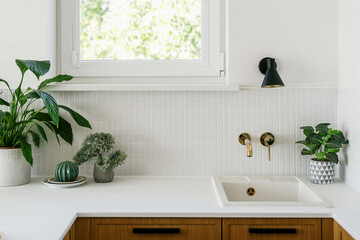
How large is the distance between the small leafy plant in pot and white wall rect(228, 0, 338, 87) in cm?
75

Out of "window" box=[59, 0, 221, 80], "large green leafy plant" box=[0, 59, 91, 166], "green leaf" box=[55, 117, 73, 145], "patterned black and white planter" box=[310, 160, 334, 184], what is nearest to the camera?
"large green leafy plant" box=[0, 59, 91, 166]

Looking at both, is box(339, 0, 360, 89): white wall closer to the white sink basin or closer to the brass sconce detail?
the brass sconce detail

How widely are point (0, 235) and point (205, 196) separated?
0.93 meters

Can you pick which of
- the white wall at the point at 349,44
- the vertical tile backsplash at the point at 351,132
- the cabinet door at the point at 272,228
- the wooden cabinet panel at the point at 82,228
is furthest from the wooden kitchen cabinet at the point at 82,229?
the white wall at the point at 349,44

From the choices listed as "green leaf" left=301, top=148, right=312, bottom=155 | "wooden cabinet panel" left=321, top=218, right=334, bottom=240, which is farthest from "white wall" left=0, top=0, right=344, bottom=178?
"wooden cabinet panel" left=321, top=218, right=334, bottom=240

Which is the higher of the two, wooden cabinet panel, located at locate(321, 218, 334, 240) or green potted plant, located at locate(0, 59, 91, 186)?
green potted plant, located at locate(0, 59, 91, 186)

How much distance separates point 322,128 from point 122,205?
109 cm

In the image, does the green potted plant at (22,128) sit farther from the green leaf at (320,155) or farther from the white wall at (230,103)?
the green leaf at (320,155)

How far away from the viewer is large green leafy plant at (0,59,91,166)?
2240mm

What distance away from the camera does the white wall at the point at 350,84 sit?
2.21 metres

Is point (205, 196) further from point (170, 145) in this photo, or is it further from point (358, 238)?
point (358, 238)

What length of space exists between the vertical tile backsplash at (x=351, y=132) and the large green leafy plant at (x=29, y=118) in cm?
133

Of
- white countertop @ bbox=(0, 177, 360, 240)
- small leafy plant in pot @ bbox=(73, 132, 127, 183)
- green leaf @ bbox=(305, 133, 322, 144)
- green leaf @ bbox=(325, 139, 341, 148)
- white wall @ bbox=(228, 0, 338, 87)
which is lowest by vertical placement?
white countertop @ bbox=(0, 177, 360, 240)

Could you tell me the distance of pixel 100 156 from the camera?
240 cm
